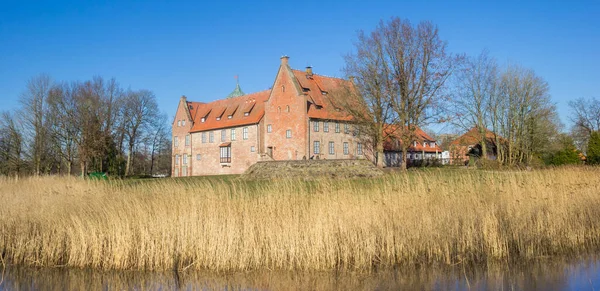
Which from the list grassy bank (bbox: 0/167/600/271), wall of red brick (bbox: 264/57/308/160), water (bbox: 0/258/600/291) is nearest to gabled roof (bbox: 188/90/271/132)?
wall of red brick (bbox: 264/57/308/160)

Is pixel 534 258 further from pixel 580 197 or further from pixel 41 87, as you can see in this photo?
pixel 41 87

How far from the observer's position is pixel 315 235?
8.04 metres

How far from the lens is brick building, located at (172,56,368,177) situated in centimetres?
3844

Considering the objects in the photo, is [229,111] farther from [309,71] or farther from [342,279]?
[342,279]

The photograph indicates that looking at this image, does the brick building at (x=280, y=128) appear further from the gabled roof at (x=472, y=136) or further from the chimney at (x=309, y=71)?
the gabled roof at (x=472, y=136)

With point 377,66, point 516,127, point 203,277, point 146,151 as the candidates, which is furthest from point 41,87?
point 516,127

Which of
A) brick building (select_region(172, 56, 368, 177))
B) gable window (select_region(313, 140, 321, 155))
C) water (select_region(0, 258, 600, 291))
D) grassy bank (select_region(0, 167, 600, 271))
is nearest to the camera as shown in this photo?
water (select_region(0, 258, 600, 291))

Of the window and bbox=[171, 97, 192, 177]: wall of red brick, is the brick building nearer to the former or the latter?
the window

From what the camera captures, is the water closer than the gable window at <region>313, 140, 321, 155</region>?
Yes

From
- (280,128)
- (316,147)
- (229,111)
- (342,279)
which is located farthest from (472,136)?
(342,279)

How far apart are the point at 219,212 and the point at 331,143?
31461 millimetres

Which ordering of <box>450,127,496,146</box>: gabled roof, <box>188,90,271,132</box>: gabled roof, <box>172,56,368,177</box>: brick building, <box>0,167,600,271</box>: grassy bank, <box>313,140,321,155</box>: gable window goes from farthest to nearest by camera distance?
<box>188,90,271,132</box>: gabled roof < <box>313,140,321,155</box>: gable window < <box>172,56,368,177</box>: brick building < <box>450,127,496,146</box>: gabled roof < <box>0,167,600,271</box>: grassy bank

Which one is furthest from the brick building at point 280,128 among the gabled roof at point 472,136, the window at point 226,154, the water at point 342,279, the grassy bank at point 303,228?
A: the water at point 342,279

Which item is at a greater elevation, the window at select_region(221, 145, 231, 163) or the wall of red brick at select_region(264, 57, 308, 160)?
the wall of red brick at select_region(264, 57, 308, 160)
